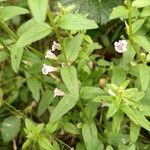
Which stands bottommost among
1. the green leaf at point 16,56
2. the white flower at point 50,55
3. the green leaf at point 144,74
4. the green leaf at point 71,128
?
the green leaf at point 71,128

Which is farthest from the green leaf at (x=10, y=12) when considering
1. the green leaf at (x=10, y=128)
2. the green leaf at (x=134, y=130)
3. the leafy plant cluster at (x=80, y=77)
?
the green leaf at (x=10, y=128)

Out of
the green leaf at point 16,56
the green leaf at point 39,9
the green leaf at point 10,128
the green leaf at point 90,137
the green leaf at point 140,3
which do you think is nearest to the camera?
the green leaf at point 39,9

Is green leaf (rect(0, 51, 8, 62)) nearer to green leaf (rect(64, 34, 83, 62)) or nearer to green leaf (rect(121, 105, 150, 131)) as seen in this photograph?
green leaf (rect(64, 34, 83, 62))

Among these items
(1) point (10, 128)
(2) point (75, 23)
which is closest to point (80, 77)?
(2) point (75, 23)

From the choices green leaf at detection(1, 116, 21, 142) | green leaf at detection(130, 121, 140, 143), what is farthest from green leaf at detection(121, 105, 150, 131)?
green leaf at detection(1, 116, 21, 142)

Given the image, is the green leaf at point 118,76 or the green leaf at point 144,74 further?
the green leaf at point 118,76

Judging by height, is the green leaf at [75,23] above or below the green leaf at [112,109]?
above

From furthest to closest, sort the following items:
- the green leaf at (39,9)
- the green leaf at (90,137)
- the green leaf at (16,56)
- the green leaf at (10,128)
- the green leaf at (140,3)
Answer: the green leaf at (10,128)
the green leaf at (90,137)
the green leaf at (16,56)
the green leaf at (140,3)
the green leaf at (39,9)

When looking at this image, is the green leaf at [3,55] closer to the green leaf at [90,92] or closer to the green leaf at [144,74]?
the green leaf at [90,92]

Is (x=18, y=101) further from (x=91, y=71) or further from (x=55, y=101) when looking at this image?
(x=91, y=71)
